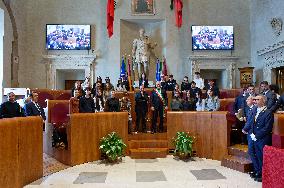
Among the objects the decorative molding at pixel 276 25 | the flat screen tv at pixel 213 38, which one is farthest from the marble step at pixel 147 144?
the flat screen tv at pixel 213 38

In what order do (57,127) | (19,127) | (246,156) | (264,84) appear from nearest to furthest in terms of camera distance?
(19,127) < (246,156) < (264,84) < (57,127)

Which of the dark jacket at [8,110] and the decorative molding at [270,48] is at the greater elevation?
the decorative molding at [270,48]

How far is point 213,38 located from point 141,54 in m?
2.74

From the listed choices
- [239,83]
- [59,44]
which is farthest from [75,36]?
[239,83]

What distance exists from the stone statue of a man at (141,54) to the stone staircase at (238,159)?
625cm

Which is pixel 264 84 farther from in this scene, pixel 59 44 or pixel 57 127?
pixel 59 44

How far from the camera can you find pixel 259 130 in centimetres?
507

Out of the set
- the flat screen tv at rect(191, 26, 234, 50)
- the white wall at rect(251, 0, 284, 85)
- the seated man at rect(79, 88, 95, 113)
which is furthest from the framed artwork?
the seated man at rect(79, 88, 95, 113)

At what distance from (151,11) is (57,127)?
7.30 meters

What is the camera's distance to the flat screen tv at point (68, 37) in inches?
512

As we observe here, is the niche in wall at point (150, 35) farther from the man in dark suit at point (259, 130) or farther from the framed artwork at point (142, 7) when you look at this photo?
the man in dark suit at point (259, 130)

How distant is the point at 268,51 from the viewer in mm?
11578

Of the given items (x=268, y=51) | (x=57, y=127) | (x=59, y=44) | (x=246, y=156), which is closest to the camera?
(x=246, y=156)

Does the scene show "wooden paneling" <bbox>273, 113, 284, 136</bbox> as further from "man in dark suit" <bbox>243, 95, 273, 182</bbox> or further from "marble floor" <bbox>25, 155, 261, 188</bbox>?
"marble floor" <bbox>25, 155, 261, 188</bbox>
